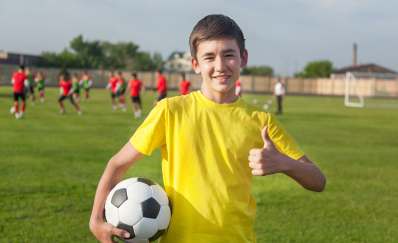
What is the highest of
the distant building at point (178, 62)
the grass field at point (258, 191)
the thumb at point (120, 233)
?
the distant building at point (178, 62)

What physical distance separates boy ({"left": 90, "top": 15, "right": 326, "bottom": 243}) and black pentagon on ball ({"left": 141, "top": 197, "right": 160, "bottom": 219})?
82 mm

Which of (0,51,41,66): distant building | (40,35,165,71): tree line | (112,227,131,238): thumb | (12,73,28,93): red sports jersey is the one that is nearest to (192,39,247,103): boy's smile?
(112,227,131,238): thumb

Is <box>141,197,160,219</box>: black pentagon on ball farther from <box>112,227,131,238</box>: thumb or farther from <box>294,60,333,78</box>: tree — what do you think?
<box>294,60,333,78</box>: tree

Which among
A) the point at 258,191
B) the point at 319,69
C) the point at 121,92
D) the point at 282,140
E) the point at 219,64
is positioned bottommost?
the point at 258,191

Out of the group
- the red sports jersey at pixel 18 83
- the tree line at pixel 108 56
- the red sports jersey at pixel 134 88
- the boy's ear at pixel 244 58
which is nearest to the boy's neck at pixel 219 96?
the boy's ear at pixel 244 58

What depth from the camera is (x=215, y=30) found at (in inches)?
73.3

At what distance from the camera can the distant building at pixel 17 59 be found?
6612 centimetres

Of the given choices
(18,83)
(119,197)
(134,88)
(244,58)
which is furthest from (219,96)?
(134,88)

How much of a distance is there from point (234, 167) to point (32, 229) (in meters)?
3.26

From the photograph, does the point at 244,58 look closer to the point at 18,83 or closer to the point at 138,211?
the point at 138,211

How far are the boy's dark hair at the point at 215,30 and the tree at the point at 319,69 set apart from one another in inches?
3613

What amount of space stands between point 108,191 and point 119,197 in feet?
0.31

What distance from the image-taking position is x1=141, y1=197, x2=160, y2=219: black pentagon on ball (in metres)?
1.91

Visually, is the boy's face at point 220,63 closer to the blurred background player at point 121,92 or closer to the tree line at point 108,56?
the blurred background player at point 121,92
